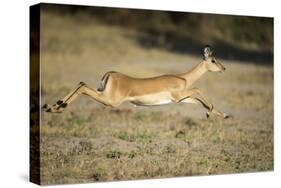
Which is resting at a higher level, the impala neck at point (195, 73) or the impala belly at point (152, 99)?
the impala neck at point (195, 73)

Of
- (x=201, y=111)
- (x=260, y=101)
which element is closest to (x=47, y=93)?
(x=201, y=111)

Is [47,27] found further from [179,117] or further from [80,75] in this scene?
[179,117]

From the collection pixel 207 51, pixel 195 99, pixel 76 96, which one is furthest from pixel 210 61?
pixel 76 96

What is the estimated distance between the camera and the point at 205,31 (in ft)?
31.7

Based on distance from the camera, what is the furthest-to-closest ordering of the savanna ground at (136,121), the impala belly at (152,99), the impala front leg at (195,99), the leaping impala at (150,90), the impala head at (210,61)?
the impala head at (210,61) → the impala front leg at (195,99) → the impala belly at (152,99) → the leaping impala at (150,90) → the savanna ground at (136,121)

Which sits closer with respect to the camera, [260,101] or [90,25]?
[90,25]

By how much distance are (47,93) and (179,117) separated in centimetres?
183

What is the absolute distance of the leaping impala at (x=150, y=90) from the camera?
347 inches

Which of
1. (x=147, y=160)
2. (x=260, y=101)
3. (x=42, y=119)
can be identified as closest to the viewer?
(x=42, y=119)

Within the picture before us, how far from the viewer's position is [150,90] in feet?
30.3

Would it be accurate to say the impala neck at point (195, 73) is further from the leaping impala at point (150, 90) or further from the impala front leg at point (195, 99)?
the impala front leg at point (195, 99)

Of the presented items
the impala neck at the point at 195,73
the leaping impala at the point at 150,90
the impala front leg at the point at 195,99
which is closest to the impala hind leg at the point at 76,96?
the leaping impala at the point at 150,90

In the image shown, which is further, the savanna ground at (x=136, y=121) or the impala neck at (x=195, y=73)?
the impala neck at (x=195, y=73)

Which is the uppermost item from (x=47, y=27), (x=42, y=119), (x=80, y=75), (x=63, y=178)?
(x=47, y=27)
